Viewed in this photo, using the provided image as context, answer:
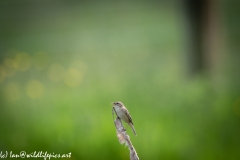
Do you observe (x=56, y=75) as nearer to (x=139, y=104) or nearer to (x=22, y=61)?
(x=22, y=61)

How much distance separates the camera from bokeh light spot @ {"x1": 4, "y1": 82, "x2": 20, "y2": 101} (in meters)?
4.07

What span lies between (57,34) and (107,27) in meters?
1.12

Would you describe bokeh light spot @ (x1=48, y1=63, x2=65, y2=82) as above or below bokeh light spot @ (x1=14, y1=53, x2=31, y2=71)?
above

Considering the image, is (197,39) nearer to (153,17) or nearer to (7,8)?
(153,17)

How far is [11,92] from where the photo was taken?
167 inches

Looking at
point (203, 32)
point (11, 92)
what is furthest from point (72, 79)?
point (203, 32)

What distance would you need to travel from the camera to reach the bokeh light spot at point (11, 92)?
160 inches

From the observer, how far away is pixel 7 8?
12.2m

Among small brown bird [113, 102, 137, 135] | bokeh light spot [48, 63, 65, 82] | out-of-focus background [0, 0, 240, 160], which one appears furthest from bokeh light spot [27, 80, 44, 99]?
small brown bird [113, 102, 137, 135]

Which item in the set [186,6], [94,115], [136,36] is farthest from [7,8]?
[94,115]

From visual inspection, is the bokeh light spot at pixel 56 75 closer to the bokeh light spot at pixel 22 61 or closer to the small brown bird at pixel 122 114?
the bokeh light spot at pixel 22 61

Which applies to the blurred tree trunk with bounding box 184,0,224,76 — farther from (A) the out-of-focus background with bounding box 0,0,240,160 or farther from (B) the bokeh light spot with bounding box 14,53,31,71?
(B) the bokeh light spot with bounding box 14,53,31,71

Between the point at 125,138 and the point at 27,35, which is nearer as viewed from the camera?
the point at 125,138

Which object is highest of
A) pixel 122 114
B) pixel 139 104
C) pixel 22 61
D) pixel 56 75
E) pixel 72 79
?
pixel 56 75
